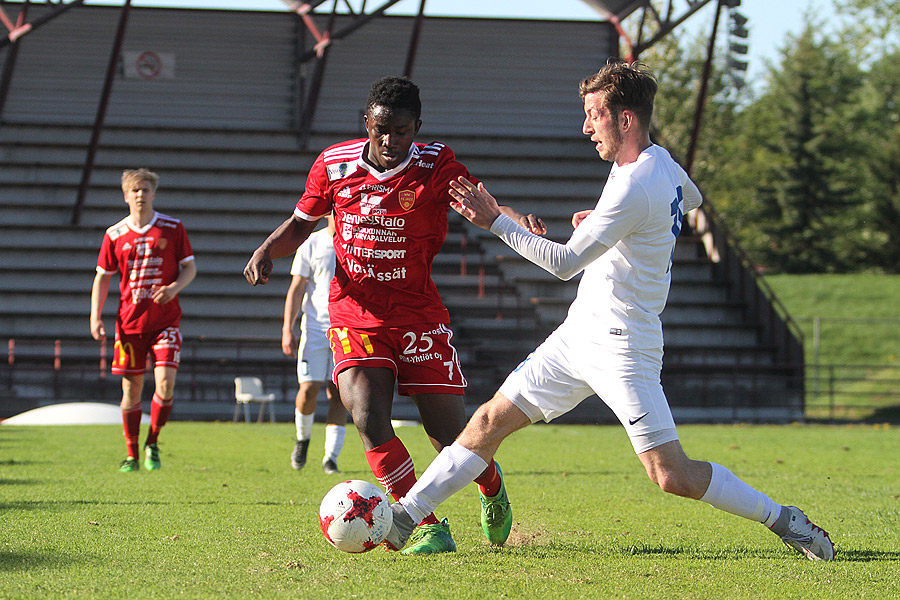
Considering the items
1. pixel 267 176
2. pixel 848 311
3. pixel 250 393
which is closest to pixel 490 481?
pixel 250 393

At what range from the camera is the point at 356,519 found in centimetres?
463

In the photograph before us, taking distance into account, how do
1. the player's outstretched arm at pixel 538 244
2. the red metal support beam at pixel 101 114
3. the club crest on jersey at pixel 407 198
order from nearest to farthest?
the player's outstretched arm at pixel 538 244 → the club crest on jersey at pixel 407 198 → the red metal support beam at pixel 101 114

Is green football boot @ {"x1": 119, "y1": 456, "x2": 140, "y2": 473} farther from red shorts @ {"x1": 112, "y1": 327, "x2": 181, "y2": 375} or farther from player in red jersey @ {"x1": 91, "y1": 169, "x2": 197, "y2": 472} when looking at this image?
red shorts @ {"x1": 112, "y1": 327, "x2": 181, "y2": 375}

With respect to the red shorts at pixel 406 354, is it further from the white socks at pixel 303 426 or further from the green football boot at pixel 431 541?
the white socks at pixel 303 426

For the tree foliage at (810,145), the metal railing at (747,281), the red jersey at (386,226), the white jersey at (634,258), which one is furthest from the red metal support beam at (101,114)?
the tree foliage at (810,145)

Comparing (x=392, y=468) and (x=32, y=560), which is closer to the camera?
(x=32, y=560)

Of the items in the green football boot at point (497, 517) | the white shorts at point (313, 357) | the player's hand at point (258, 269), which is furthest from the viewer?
the white shorts at point (313, 357)

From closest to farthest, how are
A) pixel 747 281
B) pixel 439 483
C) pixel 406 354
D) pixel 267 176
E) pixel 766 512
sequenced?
pixel 439 483
pixel 766 512
pixel 406 354
pixel 747 281
pixel 267 176

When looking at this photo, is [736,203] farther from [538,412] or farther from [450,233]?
[538,412]

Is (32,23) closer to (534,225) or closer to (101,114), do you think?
(101,114)

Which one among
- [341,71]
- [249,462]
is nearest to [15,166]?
[341,71]

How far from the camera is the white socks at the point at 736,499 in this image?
4863mm

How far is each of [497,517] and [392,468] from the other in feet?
1.95

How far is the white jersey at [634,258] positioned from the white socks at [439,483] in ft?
2.48
